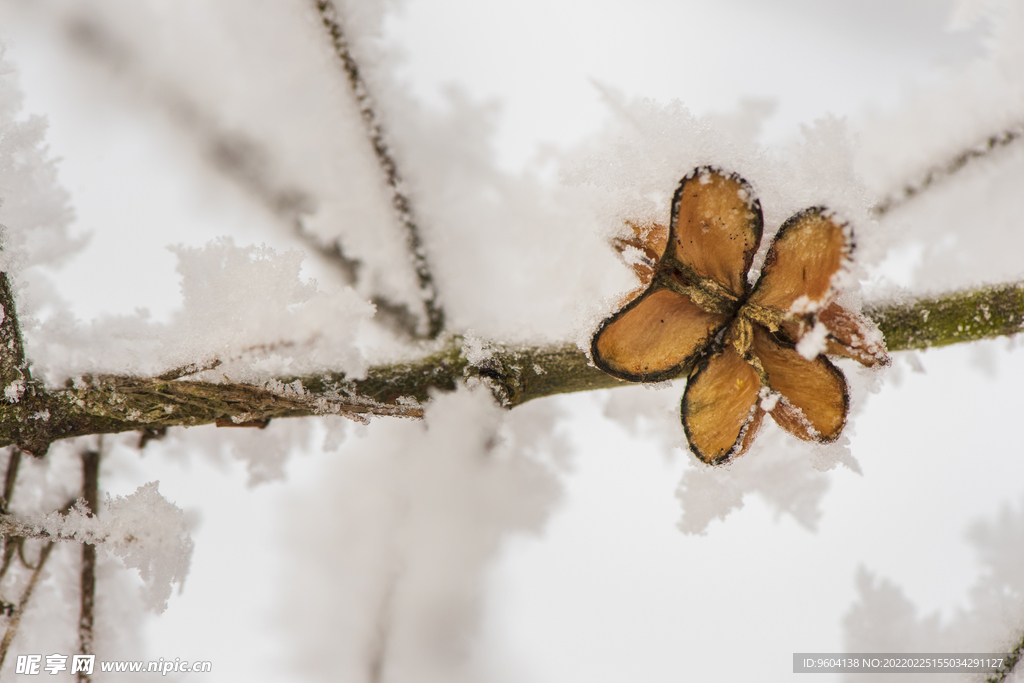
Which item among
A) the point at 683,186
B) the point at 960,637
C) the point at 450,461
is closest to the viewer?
the point at 683,186

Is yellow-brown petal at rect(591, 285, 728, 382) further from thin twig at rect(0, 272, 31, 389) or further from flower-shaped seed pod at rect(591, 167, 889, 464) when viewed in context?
thin twig at rect(0, 272, 31, 389)

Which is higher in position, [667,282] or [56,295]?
[56,295]

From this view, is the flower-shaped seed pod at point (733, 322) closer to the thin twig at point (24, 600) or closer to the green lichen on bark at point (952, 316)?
the green lichen on bark at point (952, 316)

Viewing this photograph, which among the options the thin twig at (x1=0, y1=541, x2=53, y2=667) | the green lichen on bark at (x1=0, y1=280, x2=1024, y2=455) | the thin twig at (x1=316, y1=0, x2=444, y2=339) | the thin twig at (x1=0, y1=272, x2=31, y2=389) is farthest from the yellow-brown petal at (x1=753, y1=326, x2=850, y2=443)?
the thin twig at (x1=0, y1=541, x2=53, y2=667)

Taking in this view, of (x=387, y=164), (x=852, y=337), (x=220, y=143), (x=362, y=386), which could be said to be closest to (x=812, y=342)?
(x=852, y=337)

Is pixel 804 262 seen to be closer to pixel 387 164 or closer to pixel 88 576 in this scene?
pixel 387 164

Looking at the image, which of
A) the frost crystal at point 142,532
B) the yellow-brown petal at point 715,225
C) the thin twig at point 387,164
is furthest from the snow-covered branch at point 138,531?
the yellow-brown petal at point 715,225

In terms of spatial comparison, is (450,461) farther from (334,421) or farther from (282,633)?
(282,633)

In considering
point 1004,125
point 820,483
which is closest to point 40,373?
point 820,483
